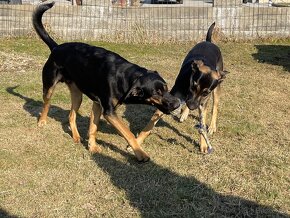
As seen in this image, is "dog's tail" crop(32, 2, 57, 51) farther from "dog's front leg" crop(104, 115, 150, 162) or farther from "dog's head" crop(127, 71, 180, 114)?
"dog's head" crop(127, 71, 180, 114)

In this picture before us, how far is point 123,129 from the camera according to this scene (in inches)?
161

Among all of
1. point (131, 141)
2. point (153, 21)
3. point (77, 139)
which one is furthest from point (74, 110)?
point (153, 21)

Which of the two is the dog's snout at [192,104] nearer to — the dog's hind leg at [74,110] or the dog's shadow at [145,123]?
the dog's shadow at [145,123]

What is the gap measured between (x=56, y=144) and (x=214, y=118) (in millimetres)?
1947

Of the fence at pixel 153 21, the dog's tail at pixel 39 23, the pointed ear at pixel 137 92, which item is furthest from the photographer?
the fence at pixel 153 21

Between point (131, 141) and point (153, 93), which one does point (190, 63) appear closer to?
point (153, 93)

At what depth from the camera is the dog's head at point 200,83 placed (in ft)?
13.1

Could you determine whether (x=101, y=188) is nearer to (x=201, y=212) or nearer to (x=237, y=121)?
(x=201, y=212)

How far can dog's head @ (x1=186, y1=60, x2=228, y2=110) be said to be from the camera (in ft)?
13.1

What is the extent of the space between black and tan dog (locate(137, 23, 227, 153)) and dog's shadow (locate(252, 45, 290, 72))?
3.37m

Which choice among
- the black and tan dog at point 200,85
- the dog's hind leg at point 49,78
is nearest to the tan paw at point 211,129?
the black and tan dog at point 200,85

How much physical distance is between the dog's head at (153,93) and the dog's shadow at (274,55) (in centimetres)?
462

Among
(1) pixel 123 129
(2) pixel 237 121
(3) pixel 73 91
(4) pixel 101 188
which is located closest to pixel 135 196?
(4) pixel 101 188

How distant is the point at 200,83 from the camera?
3.99 meters
